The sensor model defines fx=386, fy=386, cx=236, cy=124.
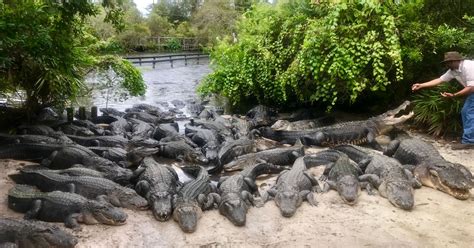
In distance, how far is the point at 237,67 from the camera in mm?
11336

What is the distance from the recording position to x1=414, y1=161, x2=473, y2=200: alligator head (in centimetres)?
508

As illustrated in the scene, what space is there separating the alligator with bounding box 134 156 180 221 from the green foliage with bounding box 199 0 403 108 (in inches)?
163

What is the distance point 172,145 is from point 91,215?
325cm

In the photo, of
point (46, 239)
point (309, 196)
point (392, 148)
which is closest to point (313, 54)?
point (392, 148)

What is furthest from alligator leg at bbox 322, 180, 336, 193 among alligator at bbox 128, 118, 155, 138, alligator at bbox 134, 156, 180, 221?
alligator at bbox 128, 118, 155, 138

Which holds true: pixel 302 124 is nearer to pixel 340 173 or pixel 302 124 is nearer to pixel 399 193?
pixel 340 173

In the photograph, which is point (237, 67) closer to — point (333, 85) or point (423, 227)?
point (333, 85)

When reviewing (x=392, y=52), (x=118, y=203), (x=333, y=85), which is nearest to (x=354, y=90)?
(x=333, y=85)

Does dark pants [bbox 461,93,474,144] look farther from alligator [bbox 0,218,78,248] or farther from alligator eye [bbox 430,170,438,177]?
alligator [bbox 0,218,78,248]

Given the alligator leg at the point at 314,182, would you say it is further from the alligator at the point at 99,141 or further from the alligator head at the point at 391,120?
the alligator at the point at 99,141

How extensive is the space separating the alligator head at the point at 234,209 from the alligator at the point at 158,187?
0.66 m

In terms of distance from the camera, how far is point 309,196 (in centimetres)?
524

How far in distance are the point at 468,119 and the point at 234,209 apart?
4914 mm

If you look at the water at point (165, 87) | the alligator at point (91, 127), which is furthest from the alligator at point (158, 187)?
the water at point (165, 87)
